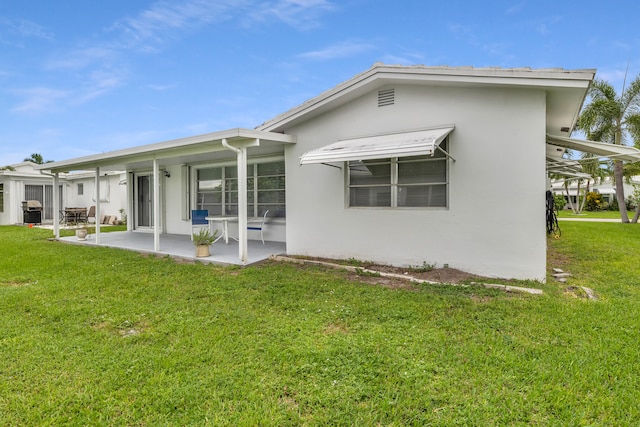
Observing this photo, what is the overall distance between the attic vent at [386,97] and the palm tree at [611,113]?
1880cm

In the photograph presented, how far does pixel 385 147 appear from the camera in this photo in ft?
22.1

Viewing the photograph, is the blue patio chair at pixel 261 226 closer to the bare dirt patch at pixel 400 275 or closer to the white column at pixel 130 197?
the bare dirt patch at pixel 400 275

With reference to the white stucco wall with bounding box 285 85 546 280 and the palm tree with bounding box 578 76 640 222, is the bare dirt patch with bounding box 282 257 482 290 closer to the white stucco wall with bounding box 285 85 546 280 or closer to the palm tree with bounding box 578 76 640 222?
the white stucco wall with bounding box 285 85 546 280

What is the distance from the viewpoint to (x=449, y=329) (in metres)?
4.48

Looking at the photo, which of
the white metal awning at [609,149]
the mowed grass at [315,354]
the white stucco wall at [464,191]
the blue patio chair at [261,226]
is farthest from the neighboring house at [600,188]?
the mowed grass at [315,354]

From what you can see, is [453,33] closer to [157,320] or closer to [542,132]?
[542,132]

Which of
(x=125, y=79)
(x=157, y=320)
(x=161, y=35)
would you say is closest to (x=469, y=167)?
(x=157, y=320)

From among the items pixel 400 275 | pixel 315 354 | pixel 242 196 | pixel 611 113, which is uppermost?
pixel 611 113

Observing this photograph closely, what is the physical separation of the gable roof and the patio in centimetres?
352

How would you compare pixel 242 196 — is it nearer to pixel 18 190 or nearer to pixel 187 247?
pixel 187 247

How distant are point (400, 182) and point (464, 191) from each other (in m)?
1.42

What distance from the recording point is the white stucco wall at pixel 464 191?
6633mm

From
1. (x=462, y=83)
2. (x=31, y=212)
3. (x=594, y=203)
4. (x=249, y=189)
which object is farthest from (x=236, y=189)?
(x=594, y=203)

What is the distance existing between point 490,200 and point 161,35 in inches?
598
